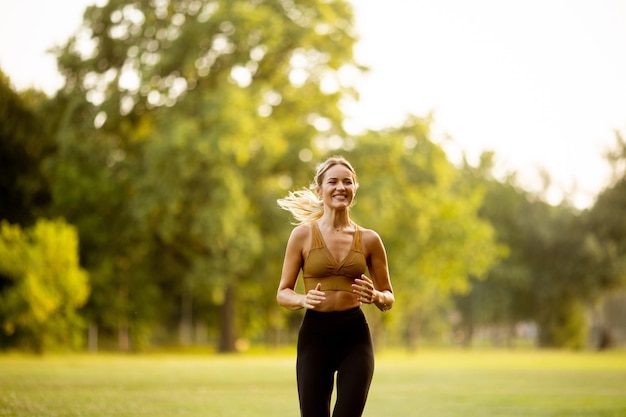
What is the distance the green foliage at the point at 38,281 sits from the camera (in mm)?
37875

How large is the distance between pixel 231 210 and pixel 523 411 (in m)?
27.0

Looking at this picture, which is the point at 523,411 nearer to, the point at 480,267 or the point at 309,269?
the point at 309,269

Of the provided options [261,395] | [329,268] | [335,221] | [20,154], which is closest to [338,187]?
[335,221]

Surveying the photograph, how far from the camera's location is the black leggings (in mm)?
6453

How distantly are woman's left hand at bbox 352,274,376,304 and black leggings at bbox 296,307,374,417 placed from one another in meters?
0.17

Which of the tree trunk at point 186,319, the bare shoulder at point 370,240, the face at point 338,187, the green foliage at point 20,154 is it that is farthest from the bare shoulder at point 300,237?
the tree trunk at point 186,319

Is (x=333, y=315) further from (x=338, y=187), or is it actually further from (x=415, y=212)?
(x=415, y=212)

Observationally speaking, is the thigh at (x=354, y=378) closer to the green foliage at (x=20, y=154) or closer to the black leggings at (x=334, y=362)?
the black leggings at (x=334, y=362)

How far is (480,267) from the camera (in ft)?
170

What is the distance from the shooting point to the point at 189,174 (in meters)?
41.7

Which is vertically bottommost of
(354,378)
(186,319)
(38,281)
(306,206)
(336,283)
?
(354,378)

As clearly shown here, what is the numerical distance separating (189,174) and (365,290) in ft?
117

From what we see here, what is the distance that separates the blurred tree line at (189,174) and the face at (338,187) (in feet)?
106

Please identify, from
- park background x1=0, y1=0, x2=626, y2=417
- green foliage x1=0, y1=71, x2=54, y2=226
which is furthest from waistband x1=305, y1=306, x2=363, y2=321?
green foliage x1=0, y1=71, x2=54, y2=226
